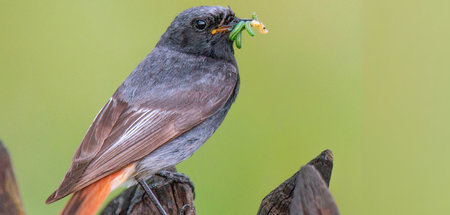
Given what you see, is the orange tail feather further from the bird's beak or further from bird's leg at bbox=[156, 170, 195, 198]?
the bird's beak

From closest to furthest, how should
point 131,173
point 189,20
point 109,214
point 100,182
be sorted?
point 109,214 < point 100,182 < point 131,173 < point 189,20

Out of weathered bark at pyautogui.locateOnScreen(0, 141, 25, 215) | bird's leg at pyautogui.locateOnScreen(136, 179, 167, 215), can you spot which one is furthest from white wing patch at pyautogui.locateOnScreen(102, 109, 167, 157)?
weathered bark at pyautogui.locateOnScreen(0, 141, 25, 215)

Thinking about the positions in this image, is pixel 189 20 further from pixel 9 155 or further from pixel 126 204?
pixel 9 155

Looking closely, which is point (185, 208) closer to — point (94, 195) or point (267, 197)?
point (94, 195)

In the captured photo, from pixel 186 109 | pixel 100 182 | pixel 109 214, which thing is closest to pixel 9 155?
pixel 109 214

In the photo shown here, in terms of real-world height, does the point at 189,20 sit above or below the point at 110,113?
above

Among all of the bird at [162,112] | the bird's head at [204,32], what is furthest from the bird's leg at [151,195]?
the bird's head at [204,32]

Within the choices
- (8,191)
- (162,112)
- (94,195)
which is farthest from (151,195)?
(8,191)
